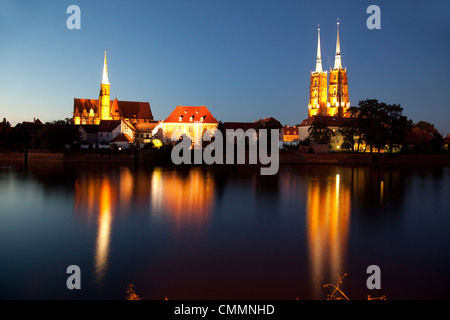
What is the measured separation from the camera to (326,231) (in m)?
14.5

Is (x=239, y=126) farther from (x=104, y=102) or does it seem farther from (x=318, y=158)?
(x=104, y=102)

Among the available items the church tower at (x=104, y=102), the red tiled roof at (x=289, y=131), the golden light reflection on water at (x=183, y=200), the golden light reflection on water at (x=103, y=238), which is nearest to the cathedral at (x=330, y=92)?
the red tiled roof at (x=289, y=131)

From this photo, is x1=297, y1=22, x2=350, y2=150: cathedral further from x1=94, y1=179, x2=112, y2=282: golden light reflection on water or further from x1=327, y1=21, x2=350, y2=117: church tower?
x1=94, y1=179, x2=112, y2=282: golden light reflection on water

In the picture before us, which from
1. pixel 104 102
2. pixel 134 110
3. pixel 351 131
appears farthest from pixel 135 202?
pixel 104 102

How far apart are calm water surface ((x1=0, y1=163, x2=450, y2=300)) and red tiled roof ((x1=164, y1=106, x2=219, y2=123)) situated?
159 feet

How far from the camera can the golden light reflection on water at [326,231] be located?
9723 millimetres

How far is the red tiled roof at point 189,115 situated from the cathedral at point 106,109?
2526 cm

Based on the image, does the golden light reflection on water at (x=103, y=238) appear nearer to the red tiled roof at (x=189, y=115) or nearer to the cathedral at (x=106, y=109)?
the red tiled roof at (x=189, y=115)

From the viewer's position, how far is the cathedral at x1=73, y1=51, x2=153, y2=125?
96312 mm

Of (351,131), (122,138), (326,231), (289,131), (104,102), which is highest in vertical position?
(104,102)

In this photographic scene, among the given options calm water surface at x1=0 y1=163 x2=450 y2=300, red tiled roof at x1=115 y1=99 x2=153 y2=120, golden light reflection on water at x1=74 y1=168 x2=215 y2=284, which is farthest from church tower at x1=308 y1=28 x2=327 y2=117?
calm water surface at x1=0 y1=163 x2=450 y2=300

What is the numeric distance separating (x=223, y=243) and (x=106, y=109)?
92.8 m

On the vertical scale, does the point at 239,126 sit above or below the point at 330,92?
below

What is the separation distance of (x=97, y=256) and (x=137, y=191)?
51.5 feet
